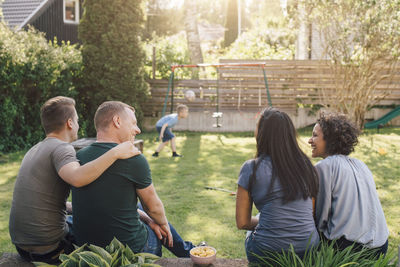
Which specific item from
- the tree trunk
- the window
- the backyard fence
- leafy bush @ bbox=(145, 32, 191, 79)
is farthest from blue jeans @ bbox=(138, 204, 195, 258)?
the window

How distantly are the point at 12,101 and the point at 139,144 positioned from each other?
9.43ft

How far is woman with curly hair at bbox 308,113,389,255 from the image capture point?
2543 millimetres

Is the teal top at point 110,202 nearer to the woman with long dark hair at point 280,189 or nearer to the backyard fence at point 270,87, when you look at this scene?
the woman with long dark hair at point 280,189

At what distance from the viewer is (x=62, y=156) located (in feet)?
8.04

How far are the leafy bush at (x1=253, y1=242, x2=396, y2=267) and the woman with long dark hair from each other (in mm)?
48

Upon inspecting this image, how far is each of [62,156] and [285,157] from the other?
1.37 meters

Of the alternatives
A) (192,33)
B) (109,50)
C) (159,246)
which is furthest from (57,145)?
(192,33)

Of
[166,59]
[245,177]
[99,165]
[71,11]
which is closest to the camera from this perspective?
[99,165]

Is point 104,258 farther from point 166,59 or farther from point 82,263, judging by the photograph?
point 166,59

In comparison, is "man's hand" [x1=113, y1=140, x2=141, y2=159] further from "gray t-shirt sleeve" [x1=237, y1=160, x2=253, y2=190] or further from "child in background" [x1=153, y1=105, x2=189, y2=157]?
"child in background" [x1=153, y1=105, x2=189, y2=157]

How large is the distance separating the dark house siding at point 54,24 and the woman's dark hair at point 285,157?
1760 cm

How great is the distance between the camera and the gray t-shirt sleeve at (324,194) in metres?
2.60

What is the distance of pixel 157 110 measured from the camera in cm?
1261

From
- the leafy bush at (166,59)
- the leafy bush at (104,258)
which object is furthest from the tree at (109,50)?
the leafy bush at (104,258)
